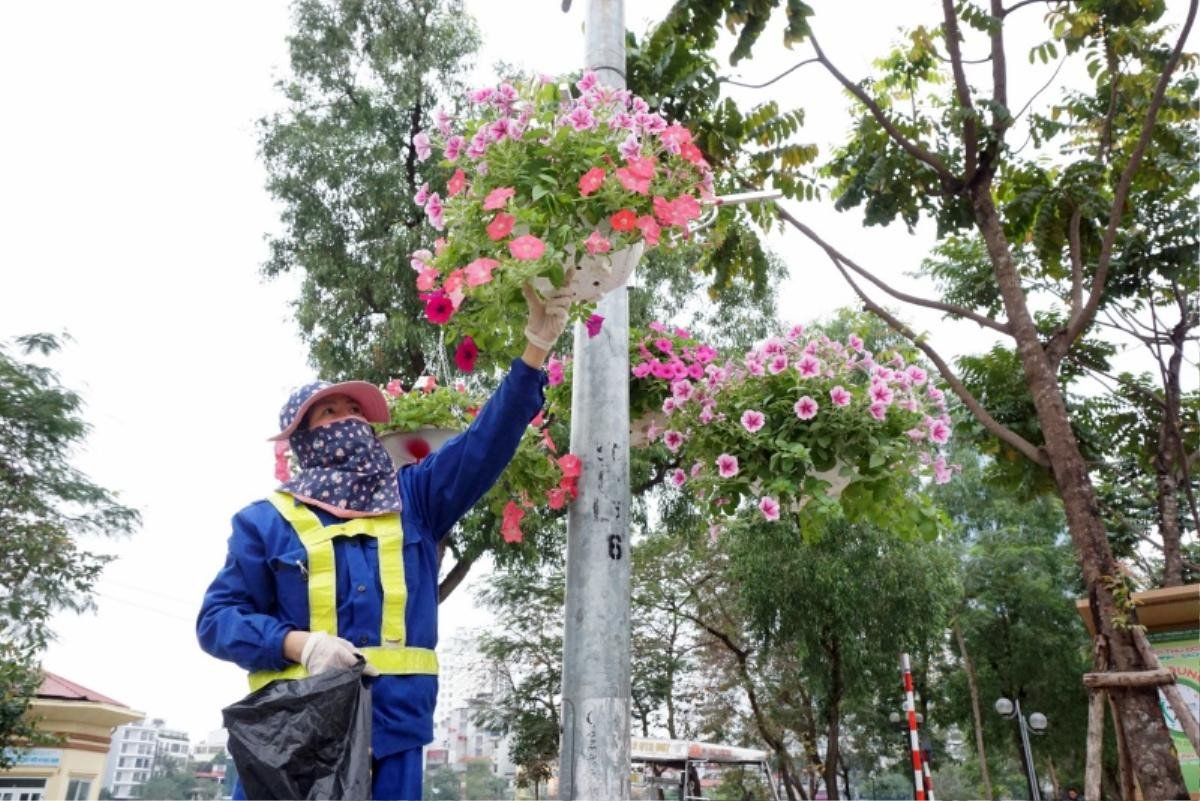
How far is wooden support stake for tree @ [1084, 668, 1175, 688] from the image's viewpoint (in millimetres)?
4160

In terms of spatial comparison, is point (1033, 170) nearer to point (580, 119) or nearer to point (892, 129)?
point (892, 129)

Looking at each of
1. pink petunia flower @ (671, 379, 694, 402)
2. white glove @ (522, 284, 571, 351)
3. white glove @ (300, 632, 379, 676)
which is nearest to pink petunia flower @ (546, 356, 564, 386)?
pink petunia flower @ (671, 379, 694, 402)

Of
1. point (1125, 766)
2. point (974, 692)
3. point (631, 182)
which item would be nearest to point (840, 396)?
point (631, 182)

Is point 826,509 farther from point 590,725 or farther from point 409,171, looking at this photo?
point 409,171

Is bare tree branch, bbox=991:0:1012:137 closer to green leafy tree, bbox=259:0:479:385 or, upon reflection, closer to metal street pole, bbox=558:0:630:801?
metal street pole, bbox=558:0:630:801

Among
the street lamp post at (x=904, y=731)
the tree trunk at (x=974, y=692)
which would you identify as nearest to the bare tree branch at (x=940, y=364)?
the tree trunk at (x=974, y=692)

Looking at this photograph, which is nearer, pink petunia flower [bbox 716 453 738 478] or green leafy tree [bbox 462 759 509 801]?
pink petunia flower [bbox 716 453 738 478]

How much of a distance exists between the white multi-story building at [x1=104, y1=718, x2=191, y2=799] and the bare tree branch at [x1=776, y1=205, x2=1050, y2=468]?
28.3 ft

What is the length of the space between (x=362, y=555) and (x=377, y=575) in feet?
0.22

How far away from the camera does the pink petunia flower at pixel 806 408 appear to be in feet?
10.00

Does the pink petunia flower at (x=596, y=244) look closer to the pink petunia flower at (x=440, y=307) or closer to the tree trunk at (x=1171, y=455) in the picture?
the pink petunia flower at (x=440, y=307)

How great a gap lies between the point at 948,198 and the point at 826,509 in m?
3.66

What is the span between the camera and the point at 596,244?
211cm

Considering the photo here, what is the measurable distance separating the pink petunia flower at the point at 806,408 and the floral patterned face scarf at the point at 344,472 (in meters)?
1.43
